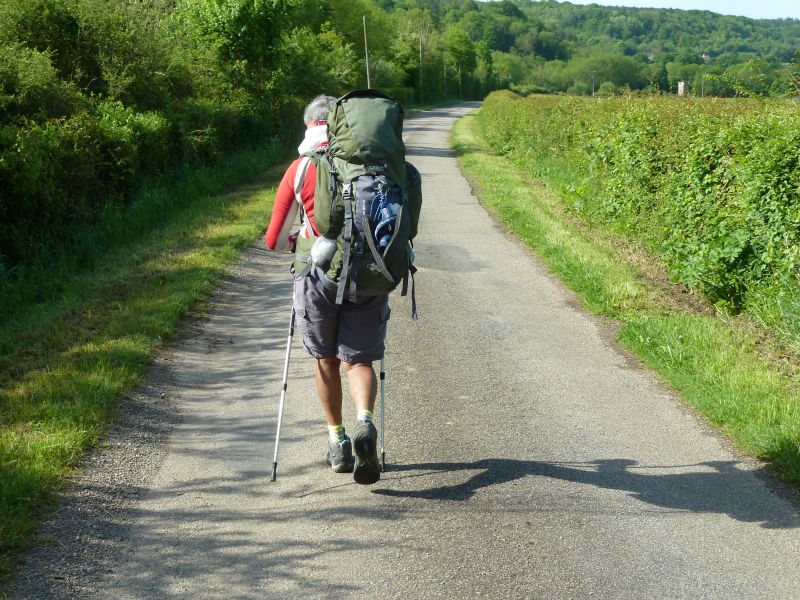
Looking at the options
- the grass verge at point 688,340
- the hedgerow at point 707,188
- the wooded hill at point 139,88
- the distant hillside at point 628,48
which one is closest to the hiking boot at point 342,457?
the grass verge at point 688,340

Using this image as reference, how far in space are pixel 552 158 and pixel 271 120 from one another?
9542 mm

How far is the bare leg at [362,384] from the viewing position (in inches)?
186

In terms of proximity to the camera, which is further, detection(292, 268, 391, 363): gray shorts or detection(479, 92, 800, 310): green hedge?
detection(479, 92, 800, 310): green hedge

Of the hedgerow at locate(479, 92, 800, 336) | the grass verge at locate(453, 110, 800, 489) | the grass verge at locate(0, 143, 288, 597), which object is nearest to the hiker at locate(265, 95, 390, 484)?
the grass verge at locate(0, 143, 288, 597)

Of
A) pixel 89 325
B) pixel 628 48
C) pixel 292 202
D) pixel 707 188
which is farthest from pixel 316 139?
pixel 628 48

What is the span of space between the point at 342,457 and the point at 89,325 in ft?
13.0

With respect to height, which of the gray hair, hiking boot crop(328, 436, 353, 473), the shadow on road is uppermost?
the gray hair

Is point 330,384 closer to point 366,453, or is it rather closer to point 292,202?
point 366,453

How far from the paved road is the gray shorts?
79cm

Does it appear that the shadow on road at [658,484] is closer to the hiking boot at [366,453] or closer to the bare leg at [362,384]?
the hiking boot at [366,453]

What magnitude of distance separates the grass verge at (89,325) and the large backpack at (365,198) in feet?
6.61

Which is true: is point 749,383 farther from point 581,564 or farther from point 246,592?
point 246,592

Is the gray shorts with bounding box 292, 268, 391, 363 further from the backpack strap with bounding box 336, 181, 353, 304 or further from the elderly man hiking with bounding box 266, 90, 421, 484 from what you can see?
the backpack strap with bounding box 336, 181, 353, 304

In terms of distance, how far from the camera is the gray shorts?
4664 millimetres
